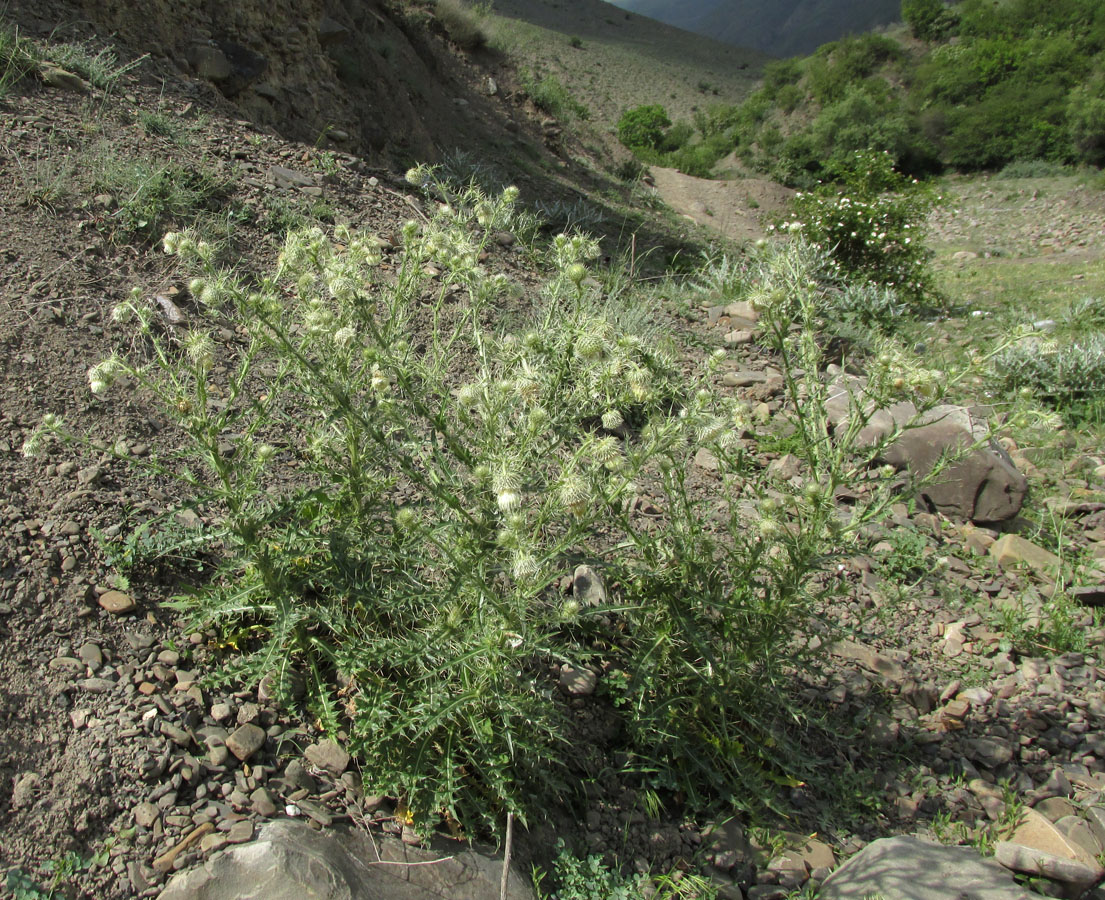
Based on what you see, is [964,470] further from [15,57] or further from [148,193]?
[15,57]

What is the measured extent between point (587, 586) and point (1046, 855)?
166cm

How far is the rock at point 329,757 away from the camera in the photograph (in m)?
2.13

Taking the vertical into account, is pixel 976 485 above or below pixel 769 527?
below

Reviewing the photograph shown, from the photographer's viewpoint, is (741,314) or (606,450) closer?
(606,450)

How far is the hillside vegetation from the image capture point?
77.3 feet

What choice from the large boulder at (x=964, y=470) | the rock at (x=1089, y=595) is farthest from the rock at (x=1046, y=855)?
the large boulder at (x=964, y=470)

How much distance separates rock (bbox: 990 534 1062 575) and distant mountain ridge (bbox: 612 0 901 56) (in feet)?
203

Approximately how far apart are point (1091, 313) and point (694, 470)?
18.4ft

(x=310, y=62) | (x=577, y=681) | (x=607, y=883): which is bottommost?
(x=607, y=883)

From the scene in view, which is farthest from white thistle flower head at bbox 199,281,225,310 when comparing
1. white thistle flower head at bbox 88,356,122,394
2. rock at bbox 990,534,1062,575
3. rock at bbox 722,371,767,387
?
rock at bbox 990,534,1062,575

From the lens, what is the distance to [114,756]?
1.97 m

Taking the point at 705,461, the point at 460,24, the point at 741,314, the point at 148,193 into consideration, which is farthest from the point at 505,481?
the point at 460,24

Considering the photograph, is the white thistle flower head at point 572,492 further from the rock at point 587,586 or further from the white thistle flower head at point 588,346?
the rock at point 587,586

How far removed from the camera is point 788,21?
6800 cm
